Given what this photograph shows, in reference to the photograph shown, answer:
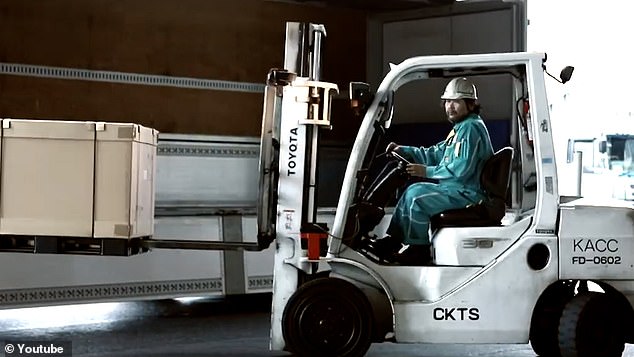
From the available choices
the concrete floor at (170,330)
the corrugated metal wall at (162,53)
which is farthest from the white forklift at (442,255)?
the corrugated metal wall at (162,53)

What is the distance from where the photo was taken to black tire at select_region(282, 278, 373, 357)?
544cm

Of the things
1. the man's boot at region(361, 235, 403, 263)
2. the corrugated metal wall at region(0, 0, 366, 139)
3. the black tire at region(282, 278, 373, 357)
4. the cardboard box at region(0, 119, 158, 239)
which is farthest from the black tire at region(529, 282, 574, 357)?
the corrugated metal wall at region(0, 0, 366, 139)

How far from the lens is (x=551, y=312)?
5.60 m

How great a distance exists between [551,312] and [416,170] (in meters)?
1.12

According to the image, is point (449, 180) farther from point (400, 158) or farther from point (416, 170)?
point (400, 158)

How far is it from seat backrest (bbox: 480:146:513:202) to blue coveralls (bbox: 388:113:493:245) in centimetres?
4

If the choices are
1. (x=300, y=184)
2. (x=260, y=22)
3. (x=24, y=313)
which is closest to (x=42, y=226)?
(x=300, y=184)

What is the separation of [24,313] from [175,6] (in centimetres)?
311

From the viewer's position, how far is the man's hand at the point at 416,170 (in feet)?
18.2

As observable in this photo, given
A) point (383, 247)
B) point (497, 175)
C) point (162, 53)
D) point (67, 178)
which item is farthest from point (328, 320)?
point (162, 53)

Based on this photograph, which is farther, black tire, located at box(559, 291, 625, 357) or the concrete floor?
the concrete floor

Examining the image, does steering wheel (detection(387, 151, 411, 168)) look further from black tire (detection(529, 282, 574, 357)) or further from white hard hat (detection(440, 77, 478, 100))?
black tire (detection(529, 282, 574, 357))

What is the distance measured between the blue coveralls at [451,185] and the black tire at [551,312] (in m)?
0.69

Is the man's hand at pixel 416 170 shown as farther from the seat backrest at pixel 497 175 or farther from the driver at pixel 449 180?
the seat backrest at pixel 497 175
